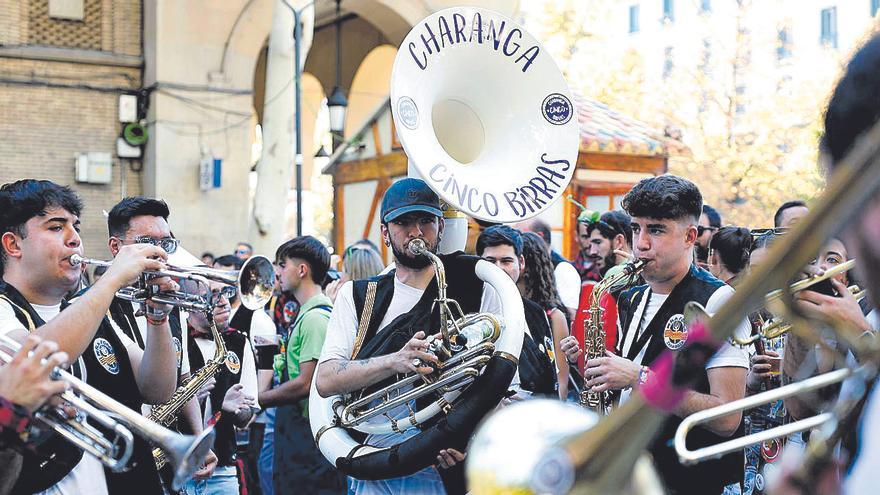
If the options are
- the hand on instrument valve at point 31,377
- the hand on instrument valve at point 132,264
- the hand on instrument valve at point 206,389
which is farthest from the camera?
the hand on instrument valve at point 206,389

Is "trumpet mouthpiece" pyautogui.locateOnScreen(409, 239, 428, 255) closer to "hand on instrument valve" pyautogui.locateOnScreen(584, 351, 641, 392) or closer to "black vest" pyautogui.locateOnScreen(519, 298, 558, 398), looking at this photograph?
"black vest" pyautogui.locateOnScreen(519, 298, 558, 398)

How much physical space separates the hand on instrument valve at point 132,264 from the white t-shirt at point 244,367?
156cm

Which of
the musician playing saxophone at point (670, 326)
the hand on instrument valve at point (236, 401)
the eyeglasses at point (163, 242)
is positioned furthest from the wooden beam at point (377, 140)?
the musician playing saxophone at point (670, 326)

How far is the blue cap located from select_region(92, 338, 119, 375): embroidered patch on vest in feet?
4.10

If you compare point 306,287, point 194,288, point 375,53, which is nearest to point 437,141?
point 194,288

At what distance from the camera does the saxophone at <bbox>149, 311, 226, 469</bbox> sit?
4.23 m

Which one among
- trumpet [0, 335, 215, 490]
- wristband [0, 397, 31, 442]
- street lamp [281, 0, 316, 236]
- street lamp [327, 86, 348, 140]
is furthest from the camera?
street lamp [327, 86, 348, 140]

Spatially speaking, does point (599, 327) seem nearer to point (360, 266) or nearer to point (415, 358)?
point (415, 358)

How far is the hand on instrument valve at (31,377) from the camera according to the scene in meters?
2.50

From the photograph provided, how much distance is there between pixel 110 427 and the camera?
281 cm

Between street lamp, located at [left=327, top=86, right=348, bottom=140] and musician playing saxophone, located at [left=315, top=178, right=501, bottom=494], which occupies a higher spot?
street lamp, located at [left=327, top=86, right=348, bottom=140]

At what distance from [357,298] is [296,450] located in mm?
1993

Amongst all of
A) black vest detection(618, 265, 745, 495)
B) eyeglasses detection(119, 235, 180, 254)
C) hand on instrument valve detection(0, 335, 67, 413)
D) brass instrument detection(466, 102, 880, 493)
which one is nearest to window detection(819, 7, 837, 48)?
black vest detection(618, 265, 745, 495)

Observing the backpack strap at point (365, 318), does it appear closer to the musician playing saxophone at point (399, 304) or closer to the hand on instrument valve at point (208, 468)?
the musician playing saxophone at point (399, 304)
